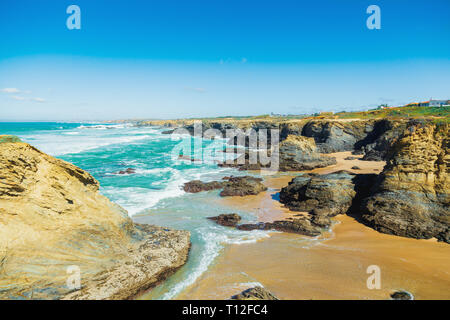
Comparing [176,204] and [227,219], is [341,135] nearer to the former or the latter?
[176,204]

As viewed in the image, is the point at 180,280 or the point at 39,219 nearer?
the point at 39,219

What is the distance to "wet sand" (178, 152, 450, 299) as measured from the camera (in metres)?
5.91

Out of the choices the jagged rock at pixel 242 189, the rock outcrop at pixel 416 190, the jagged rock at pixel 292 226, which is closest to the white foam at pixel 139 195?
the jagged rock at pixel 242 189

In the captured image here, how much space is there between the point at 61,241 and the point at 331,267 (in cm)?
719

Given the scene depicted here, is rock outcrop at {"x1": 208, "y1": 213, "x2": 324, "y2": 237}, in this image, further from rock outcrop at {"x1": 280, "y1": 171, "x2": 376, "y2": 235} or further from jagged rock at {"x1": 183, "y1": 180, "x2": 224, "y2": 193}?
jagged rock at {"x1": 183, "y1": 180, "x2": 224, "y2": 193}

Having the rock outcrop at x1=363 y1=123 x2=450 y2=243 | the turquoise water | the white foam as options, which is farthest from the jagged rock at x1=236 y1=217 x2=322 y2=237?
the white foam

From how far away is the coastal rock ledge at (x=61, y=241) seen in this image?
15.9ft

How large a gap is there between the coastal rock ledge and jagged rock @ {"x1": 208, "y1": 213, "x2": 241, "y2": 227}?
379 centimetres

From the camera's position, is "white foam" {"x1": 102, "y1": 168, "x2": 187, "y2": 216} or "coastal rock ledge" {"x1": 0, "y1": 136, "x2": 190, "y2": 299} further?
"white foam" {"x1": 102, "y1": 168, "x2": 187, "y2": 216}

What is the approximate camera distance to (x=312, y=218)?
1048cm

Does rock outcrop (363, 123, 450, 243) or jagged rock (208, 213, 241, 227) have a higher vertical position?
rock outcrop (363, 123, 450, 243)
